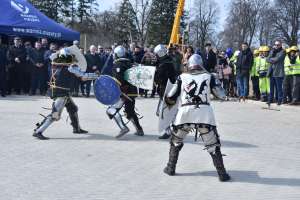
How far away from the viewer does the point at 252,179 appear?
7.07 m

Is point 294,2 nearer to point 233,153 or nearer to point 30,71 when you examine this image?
point 30,71

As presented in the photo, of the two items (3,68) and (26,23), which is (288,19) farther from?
(3,68)

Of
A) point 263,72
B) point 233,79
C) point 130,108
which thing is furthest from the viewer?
point 233,79

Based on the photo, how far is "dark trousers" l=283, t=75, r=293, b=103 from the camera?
15.6 m

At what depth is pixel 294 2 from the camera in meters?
72.6

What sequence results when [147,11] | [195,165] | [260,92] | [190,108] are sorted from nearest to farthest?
[190,108] < [195,165] < [260,92] < [147,11]

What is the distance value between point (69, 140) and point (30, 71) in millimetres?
9359

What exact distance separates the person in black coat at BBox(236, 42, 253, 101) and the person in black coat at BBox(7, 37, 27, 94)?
287 inches

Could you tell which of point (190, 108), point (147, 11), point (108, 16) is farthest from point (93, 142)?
point (108, 16)

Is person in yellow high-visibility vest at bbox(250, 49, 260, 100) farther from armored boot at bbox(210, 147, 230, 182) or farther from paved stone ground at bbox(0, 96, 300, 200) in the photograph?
armored boot at bbox(210, 147, 230, 182)

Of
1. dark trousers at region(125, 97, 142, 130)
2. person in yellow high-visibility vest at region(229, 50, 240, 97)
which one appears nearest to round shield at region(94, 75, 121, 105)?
dark trousers at region(125, 97, 142, 130)

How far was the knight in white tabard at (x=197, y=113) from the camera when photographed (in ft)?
22.9

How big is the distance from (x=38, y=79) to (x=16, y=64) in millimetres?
911

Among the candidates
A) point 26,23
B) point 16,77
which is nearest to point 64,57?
point 16,77
